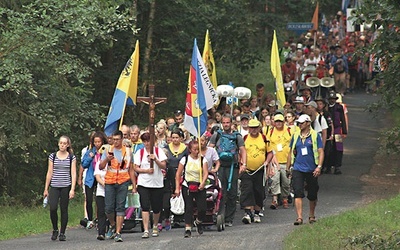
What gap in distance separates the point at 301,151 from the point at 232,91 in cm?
726

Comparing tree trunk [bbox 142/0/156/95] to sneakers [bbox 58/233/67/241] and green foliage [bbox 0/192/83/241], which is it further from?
sneakers [bbox 58/233/67/241]

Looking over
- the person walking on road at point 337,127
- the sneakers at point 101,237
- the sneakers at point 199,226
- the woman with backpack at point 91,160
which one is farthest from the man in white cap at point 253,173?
the person walking on road at point 337,127

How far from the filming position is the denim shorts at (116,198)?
52.7 ft

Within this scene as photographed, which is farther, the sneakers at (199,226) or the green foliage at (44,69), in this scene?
the green foliage at (44,69)

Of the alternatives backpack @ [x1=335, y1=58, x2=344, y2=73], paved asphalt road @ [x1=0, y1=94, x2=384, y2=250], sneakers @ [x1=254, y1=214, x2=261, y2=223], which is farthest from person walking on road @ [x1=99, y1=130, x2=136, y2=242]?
backpack @ [x1=335, y1=58, x2=344, y2=73]

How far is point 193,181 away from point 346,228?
232 centimetres

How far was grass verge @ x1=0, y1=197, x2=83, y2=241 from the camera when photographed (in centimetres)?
1781

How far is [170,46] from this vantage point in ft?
96.4

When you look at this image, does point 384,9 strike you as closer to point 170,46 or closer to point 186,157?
point 186,157

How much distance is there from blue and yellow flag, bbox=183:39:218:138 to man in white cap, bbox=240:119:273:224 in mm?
981

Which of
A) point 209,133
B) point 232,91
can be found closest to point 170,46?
point 232,91

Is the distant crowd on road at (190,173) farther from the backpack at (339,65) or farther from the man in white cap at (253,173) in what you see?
the backpack at (339,65)

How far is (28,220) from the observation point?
1922cm

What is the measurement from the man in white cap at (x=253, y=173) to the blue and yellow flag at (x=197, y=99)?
3.22 feet
